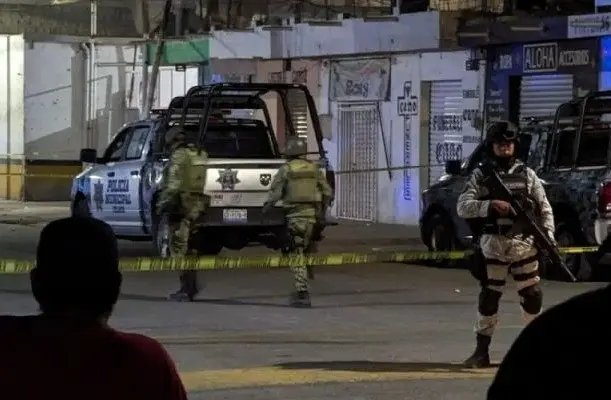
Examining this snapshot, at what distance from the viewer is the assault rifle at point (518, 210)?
9.35 metres

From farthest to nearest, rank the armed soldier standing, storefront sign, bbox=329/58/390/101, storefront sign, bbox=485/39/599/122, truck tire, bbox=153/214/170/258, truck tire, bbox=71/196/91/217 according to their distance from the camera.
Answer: storefront sign, bbox=329/58/390/101 < storefront sign, bbox=485/39/599/122 < truck tire, bbox=71/196/91/217 < truck tire, bbox=153/214/170/258 < the armed soldier standing

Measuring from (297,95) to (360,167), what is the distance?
2.67 m

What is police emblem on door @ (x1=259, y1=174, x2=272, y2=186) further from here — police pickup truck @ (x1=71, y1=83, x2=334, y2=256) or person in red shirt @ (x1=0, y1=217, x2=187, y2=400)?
person in red shirt @ (x1=0, y1=217, x2=187, y2=400)

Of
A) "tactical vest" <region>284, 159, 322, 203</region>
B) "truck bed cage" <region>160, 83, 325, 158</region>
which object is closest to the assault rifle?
"tactical vest" <region>284, 159, 322, 203</region>

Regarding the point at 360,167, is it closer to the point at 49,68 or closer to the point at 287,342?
the point at 49,68

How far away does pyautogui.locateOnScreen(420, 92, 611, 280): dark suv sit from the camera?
15.4 meters

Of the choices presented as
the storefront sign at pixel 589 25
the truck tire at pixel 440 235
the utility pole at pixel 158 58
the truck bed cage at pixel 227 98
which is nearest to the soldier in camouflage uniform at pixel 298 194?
the truck bed cage at pixel 227 98

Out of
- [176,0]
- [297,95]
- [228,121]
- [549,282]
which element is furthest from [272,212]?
[176,0]

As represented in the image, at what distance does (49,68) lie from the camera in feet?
104

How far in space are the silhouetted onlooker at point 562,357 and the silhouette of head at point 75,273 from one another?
1050mm

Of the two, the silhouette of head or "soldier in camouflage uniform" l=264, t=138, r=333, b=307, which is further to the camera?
"soldier in camouflage uniform" l=264, t=138, r=333, b=307

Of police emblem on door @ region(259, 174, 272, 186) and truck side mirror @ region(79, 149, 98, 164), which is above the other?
truck side mirror @ region(79, 149, 98, 164)

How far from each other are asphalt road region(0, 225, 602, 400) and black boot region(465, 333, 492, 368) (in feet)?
0.32

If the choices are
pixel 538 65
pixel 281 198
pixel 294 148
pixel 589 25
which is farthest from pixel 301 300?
pixel 538 65
